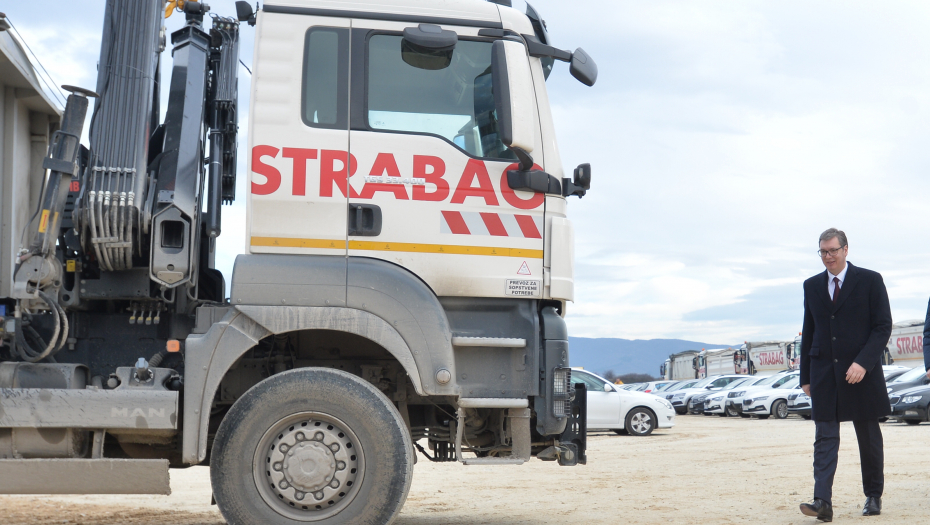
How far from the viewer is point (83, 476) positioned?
193 inches

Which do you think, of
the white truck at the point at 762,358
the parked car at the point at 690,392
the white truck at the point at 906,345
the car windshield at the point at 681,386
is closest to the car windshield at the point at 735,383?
the parked car at the point at 690,392

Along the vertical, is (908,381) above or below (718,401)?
above

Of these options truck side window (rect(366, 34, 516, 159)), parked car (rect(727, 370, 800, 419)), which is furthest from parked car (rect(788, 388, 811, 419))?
truck side window (rect(366, 34, 516, 159))

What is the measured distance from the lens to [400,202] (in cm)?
524

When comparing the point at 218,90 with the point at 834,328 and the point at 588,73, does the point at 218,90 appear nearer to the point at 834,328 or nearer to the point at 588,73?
the point at 588,73

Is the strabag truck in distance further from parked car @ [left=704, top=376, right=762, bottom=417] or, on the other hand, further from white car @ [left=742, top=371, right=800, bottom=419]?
parked car @ [left=704, top=376, right=762, bottom=417]

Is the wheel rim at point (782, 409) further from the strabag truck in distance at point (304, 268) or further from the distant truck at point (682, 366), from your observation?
the distant truck at point (682, 366)

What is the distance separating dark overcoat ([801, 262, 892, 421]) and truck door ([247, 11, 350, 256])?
12.2ft

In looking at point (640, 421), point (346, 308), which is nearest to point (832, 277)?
point (346, 308)

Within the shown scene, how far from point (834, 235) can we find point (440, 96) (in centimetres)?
325

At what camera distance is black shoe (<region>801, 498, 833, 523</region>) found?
6043mm

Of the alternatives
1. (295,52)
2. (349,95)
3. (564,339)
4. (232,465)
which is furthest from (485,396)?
(295,52)

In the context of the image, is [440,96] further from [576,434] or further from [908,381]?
[908,381]

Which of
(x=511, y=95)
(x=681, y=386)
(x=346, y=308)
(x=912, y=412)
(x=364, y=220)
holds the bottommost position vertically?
(x=912, y=412)
